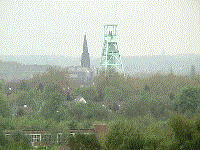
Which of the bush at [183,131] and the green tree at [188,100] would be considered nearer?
the bush at [183,131]

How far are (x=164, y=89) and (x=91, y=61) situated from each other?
458 inches

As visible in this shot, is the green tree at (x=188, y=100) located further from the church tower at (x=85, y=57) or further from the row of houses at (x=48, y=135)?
the church tower at (x=85, y=57)

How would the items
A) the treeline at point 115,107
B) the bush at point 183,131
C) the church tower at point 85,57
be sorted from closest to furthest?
the bush at point 183,131 < the treeline at point 115,107 < the church tower at point 85,57

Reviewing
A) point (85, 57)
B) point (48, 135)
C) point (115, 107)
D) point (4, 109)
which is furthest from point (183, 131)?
point (85, 57)

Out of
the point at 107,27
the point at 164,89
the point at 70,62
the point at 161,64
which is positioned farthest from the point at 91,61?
the point at 164,89

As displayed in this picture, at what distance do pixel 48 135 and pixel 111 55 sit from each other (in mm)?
13783

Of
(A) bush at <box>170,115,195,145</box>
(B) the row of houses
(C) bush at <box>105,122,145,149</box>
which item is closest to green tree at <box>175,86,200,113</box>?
(B) the row of houses

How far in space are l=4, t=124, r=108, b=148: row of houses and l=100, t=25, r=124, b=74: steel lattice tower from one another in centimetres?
1263

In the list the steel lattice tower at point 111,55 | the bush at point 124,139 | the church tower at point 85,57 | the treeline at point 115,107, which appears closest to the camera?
the bush at point 124,139

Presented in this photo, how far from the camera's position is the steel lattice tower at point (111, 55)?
91.5 ft

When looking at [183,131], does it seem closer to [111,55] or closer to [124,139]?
[124,139]

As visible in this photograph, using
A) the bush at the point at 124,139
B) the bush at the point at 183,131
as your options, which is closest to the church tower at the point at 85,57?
the bush at the point at 124,139

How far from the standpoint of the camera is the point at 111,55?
27750 millimetres

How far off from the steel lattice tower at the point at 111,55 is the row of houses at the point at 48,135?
12633 millimetres
